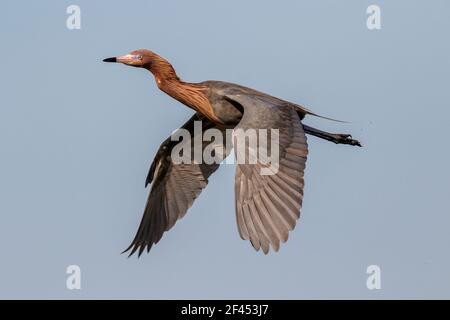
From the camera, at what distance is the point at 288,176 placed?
1055 centimetres

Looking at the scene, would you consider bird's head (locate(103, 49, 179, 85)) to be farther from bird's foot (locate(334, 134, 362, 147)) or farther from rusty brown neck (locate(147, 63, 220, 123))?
bird's foot (locate(334, 134, 362, 147))

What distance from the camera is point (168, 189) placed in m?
13.7

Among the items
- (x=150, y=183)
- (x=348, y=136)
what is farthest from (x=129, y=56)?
(x=348, y=136)

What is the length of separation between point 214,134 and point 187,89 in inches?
36.2

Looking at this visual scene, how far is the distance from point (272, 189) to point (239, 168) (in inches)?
16.3

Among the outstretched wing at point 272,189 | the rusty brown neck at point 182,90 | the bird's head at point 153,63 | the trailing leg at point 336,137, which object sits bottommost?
the outstretched wing at point 272,189

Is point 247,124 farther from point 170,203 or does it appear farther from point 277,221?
point 170,203

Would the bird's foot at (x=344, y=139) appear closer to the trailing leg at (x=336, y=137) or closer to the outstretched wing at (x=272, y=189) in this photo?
the trailing leg at (x=336, y=137)

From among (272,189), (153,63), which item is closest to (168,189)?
(153,63)

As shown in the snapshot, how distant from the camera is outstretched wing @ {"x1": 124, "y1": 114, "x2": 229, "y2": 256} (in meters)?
13.5

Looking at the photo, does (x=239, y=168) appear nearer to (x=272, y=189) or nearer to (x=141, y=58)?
(x=272, y=189)

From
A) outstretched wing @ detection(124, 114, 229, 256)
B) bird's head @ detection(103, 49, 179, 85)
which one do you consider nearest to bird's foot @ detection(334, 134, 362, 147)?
outstretched wing @ detection(124, 114, 229, 256)

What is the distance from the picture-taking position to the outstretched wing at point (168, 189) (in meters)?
13.5

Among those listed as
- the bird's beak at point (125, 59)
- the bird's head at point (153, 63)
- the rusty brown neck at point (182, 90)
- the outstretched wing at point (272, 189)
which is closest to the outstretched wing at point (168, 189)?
the rusty brown neck at point (182, 90)
